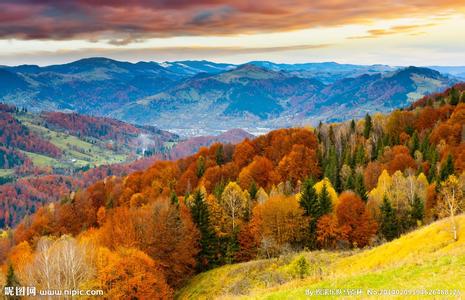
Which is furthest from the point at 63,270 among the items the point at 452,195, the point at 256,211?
the point at 452,195

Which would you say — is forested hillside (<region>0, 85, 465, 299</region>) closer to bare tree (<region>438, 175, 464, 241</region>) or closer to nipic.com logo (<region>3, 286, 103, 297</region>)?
bare tree (<region>438, 175, 464, 241</region>)

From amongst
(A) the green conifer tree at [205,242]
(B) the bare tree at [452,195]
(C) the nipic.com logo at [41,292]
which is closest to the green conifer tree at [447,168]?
(B) the bare tree at [452,195]

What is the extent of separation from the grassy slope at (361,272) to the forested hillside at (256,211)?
13.6ft

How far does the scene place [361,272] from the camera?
39469 millimetres

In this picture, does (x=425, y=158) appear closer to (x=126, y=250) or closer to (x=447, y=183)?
(x=447, y=183)

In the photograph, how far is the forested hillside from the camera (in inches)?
2586

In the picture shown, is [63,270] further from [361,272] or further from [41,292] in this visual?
[361,272]

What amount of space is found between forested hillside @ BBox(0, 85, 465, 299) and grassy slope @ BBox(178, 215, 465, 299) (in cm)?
415

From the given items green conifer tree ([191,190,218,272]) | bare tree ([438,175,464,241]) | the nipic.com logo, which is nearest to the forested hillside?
green conifer tree ([191,190,218,272])

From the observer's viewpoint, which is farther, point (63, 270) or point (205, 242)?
point (205, 242)

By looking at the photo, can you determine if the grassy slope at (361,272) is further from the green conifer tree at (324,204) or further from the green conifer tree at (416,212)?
the green conifer tree at (416,212)

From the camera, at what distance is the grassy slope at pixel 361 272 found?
3027 centimetres

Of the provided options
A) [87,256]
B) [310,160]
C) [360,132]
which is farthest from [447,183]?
A: [360,132]

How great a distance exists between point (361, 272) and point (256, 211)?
165 ft
